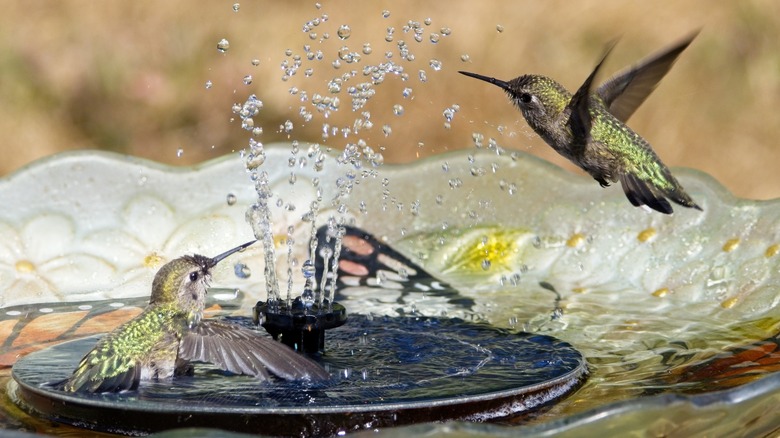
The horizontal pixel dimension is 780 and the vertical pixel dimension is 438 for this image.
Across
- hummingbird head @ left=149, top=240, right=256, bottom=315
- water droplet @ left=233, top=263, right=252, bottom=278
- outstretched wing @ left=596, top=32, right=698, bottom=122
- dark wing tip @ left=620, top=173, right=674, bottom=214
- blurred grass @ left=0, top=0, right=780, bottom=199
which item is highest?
blurred grass @ left=0, top=0, right=780, bottom=199

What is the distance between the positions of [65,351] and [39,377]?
0.85ft

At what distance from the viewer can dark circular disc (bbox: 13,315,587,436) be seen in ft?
8.12

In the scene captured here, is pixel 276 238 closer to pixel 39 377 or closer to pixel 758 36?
pixel 39 377

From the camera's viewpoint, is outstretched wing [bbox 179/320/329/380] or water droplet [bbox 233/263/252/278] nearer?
outstretched wing [bbox 179/320/329/380]

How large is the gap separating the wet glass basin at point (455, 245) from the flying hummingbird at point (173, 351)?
2.18 feet

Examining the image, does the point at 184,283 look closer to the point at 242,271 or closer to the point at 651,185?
the point at 242,271

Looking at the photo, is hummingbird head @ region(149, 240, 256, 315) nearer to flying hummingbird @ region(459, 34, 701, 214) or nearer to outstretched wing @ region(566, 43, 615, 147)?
flying hummingbird @ region(459, 34, 701, 214)

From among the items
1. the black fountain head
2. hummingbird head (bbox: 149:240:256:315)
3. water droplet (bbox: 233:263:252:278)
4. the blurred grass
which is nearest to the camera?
hummingbird head (bbox: 149:240:256:315)

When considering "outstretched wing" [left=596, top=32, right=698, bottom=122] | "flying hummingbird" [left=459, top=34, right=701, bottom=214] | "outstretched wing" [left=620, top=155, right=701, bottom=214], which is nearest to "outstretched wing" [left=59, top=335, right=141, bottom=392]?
"flying hummingbird" [left=459, top=34, right=701, bottom=214]

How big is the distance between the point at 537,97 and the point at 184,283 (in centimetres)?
99

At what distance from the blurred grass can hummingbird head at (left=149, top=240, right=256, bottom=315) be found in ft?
14.2

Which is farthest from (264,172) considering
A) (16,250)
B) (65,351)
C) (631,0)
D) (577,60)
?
(631,0)

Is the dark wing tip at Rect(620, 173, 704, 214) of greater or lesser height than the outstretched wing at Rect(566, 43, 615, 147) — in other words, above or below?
below

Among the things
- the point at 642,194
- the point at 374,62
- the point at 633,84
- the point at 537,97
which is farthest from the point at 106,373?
the point at 374,62
